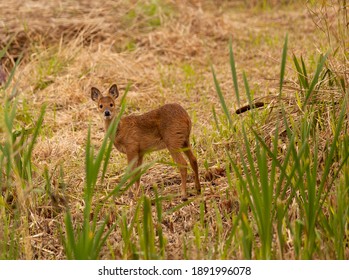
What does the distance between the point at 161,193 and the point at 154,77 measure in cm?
346

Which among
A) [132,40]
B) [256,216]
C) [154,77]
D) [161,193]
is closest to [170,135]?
[161,193]

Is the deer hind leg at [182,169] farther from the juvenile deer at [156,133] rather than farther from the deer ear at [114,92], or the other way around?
the deer ear at [114,92]

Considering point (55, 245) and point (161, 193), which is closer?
→ point (55, 245)

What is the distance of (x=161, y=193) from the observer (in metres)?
5.63

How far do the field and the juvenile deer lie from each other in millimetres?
250

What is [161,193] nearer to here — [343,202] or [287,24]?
[343,202]

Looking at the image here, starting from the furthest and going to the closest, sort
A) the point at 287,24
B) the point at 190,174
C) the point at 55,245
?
the point at 287,24 → the point at 190,174 → the point at 55,245

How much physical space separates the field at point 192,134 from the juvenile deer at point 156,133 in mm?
250

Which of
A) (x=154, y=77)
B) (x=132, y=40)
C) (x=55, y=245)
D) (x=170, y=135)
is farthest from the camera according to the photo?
(x=132, y=40)

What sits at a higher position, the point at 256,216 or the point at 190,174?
the point at 256,216

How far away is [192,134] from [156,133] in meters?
1.10

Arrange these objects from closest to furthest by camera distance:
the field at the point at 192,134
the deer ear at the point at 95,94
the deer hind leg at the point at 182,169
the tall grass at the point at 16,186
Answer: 1. the field at the point at 192,134
2. the tall grass at the point at 16,186
3. the deer hind leg at the point at 182,169
4. the deer ear at the point at 95,94

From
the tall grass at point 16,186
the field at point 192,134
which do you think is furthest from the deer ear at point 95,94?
the tall grass at point 16,186

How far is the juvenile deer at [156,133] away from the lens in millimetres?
5586
